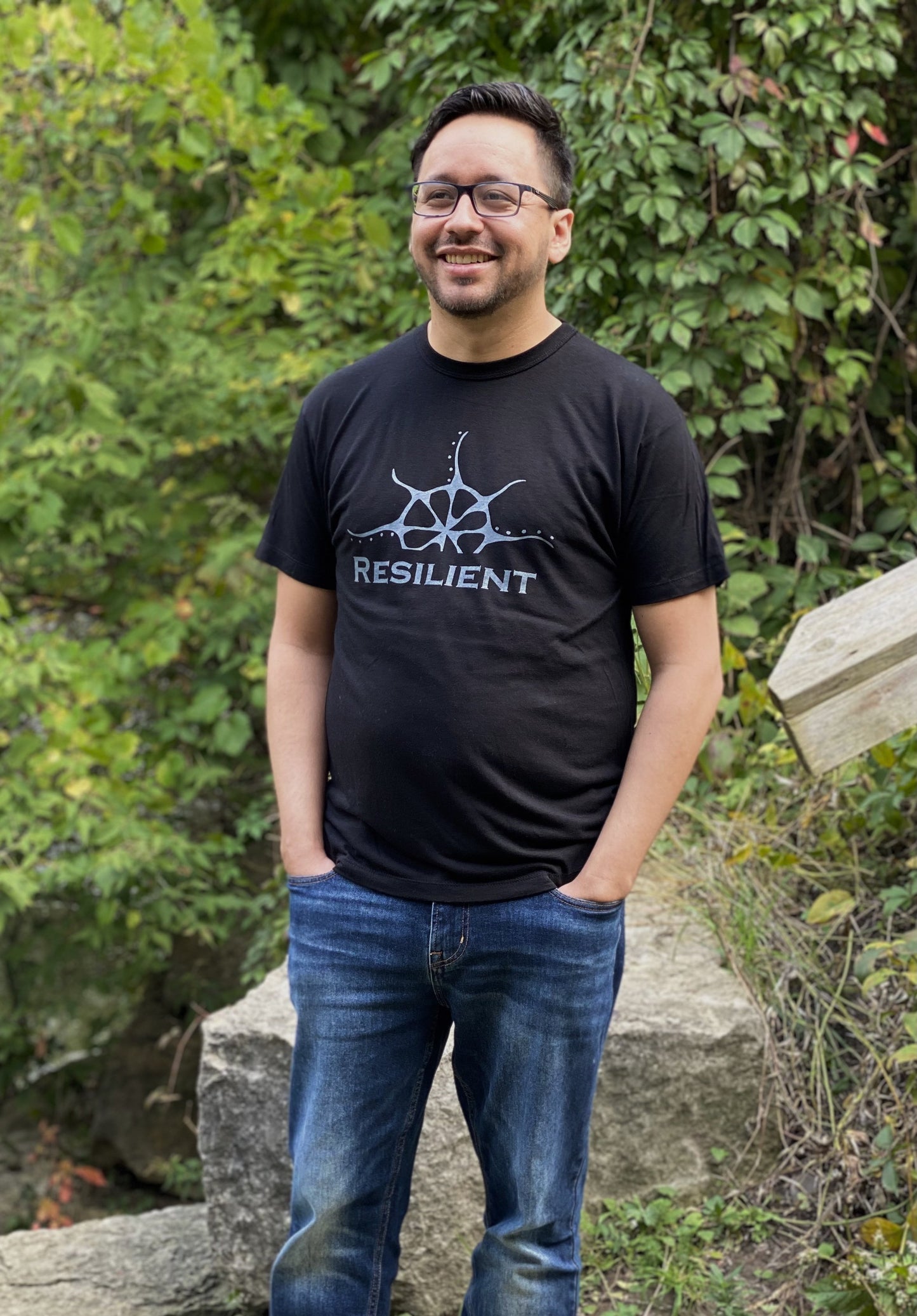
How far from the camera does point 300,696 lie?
1.94m

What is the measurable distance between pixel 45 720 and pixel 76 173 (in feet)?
6.18

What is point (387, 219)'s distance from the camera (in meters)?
4.38

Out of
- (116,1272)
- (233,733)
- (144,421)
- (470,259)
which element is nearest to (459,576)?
(470,259)

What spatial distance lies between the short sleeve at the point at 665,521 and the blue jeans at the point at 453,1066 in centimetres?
42

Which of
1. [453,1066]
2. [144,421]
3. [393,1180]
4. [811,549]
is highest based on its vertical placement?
[144,421]

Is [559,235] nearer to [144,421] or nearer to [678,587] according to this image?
[678,587]

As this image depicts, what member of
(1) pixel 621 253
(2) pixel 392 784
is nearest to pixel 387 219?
(1) pixel 621 253

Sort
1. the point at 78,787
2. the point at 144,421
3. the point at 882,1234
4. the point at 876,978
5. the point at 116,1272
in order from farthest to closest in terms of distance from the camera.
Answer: the point at 144,421, the point at 78,787, the point at 116,1272, the point at 876,978, the point at 882,1234

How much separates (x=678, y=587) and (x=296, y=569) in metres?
0.54

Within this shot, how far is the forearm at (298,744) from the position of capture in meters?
1.83

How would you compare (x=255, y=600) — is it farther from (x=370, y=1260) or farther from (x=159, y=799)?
(x=370, y=1260)

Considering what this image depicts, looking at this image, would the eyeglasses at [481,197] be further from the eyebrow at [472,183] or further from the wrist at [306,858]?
the wrist at [306,858]

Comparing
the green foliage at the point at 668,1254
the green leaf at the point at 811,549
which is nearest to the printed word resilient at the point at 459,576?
the green foliage at the point at 668,1254

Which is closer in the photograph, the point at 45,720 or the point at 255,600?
the point at 45,720
